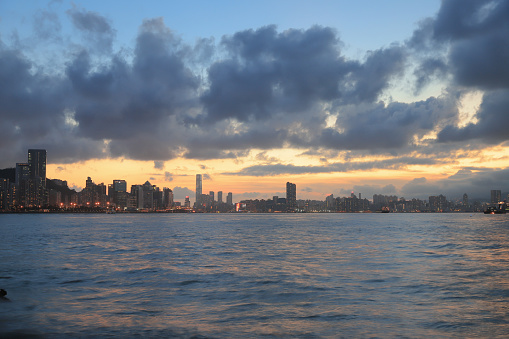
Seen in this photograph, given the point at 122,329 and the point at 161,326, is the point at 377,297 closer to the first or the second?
the point at 161,326

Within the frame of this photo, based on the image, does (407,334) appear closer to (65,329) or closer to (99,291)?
(65,329)

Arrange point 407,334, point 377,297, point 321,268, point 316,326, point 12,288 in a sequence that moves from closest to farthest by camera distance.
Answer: point 407,334, point 316,326, point 377,297, point 12,288, point 321,268

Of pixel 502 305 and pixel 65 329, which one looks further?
pixel 502 305

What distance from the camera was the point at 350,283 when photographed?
1302 inches

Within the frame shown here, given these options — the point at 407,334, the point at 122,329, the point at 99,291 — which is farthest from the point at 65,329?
the point at 407,334

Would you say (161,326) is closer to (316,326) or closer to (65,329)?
(65,329)

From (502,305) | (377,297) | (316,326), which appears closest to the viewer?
(316,326)

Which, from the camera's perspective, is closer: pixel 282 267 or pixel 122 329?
pixel 122 329

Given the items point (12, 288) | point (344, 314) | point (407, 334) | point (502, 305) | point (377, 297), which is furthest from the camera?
point (12, 288)

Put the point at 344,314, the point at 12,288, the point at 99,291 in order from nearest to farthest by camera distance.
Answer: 1. the point at 344,314
2. the point at 99,291
3. the point at 12,288

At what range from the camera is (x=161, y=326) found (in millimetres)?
20328

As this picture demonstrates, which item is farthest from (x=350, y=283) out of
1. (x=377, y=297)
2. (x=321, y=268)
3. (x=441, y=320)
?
(x=441, y=320)

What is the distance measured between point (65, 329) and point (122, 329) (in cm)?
277

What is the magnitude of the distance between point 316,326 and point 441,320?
6826 mm
